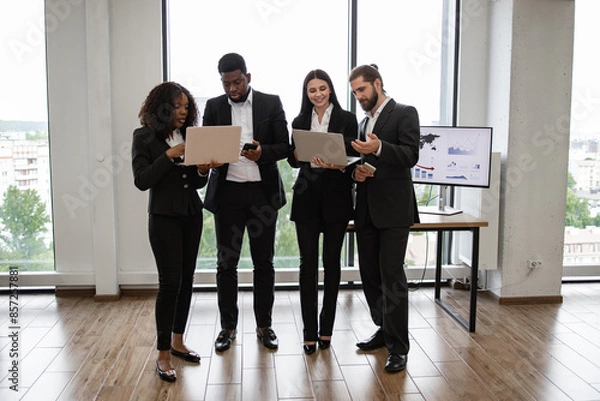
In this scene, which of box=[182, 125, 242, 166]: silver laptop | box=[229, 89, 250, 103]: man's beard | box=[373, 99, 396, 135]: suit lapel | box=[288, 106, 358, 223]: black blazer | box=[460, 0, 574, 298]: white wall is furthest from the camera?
box=[460, 0, 574, 298]: white wall

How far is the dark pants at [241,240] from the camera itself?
3.29 meters

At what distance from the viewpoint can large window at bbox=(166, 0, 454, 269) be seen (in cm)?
452

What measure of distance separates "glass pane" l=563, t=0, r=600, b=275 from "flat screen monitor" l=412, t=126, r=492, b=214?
1.41 m

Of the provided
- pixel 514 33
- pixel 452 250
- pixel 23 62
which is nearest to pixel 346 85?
pixel 514 33

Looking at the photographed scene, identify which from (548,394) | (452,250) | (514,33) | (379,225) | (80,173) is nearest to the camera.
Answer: (548,394)

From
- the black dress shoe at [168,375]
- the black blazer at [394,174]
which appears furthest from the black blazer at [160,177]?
the black blazer at [394,174]

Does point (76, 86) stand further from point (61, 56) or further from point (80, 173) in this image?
point (80, 173)

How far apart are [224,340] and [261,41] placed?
247 centimetres

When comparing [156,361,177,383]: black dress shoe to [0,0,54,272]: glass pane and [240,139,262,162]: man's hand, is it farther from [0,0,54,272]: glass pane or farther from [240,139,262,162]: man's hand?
[0,0,54,272]: glass pane

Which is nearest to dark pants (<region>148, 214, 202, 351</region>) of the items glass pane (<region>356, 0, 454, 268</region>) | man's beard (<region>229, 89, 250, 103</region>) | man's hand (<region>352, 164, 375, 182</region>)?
man's beard (<region>229, 89, 250, 103</region>)

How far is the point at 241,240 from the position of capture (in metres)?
3.33

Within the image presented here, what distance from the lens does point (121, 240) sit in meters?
4.56

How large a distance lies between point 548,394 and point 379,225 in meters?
1.22

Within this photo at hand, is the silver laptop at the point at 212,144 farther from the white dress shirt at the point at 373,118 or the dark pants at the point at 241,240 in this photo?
the white dress shirt at the point at 373,118
